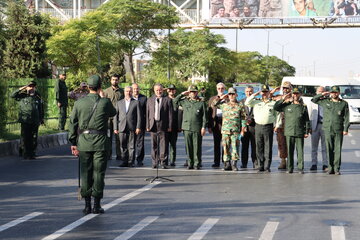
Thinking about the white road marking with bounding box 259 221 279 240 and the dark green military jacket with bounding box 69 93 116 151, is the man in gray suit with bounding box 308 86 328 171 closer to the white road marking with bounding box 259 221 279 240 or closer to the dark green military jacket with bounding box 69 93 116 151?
the white road marking with bounding box 259 221 279 240

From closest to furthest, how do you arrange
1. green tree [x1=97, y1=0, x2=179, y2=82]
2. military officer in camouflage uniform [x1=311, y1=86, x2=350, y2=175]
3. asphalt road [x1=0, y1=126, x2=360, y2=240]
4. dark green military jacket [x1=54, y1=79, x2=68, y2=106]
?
asphalt road [x1=0, y1=126, x2=360, y2=240] → military officer in camouflage uniform [x1=311, y1=86, x2=350, y2=175] → dark green military jacket [x1=54, y1=79, x2=68, y2=106] → green tree [x1=97, y1=0, x2=179, y2=82]

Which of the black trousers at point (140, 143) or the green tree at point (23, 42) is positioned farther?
the green tree at point (23, 42)

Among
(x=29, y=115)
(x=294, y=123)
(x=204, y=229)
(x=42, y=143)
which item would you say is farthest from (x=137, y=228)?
(x=42, y=143)

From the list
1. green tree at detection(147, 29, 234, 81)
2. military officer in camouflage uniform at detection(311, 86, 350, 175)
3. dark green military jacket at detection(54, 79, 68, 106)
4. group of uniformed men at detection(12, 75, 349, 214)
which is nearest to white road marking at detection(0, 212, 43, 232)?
group of uniformed men at detection(12, 75, 349, 214)

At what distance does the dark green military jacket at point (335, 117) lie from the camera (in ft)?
48.2

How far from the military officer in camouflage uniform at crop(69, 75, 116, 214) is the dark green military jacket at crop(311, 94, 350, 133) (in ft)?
21.9

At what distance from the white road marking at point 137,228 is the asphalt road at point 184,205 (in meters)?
0.01

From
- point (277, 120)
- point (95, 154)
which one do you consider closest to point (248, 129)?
point (277, 120)

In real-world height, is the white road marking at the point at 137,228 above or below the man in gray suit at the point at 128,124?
below

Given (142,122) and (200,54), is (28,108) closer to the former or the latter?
(142,122)

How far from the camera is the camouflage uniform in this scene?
1489cm

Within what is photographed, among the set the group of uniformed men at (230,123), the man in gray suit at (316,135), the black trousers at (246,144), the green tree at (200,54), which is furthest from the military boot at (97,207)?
the green tree at (200,54)

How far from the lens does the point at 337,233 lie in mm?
8180

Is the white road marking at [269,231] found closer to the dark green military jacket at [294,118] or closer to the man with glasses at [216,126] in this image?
the dark green military jacket at [294,118]
